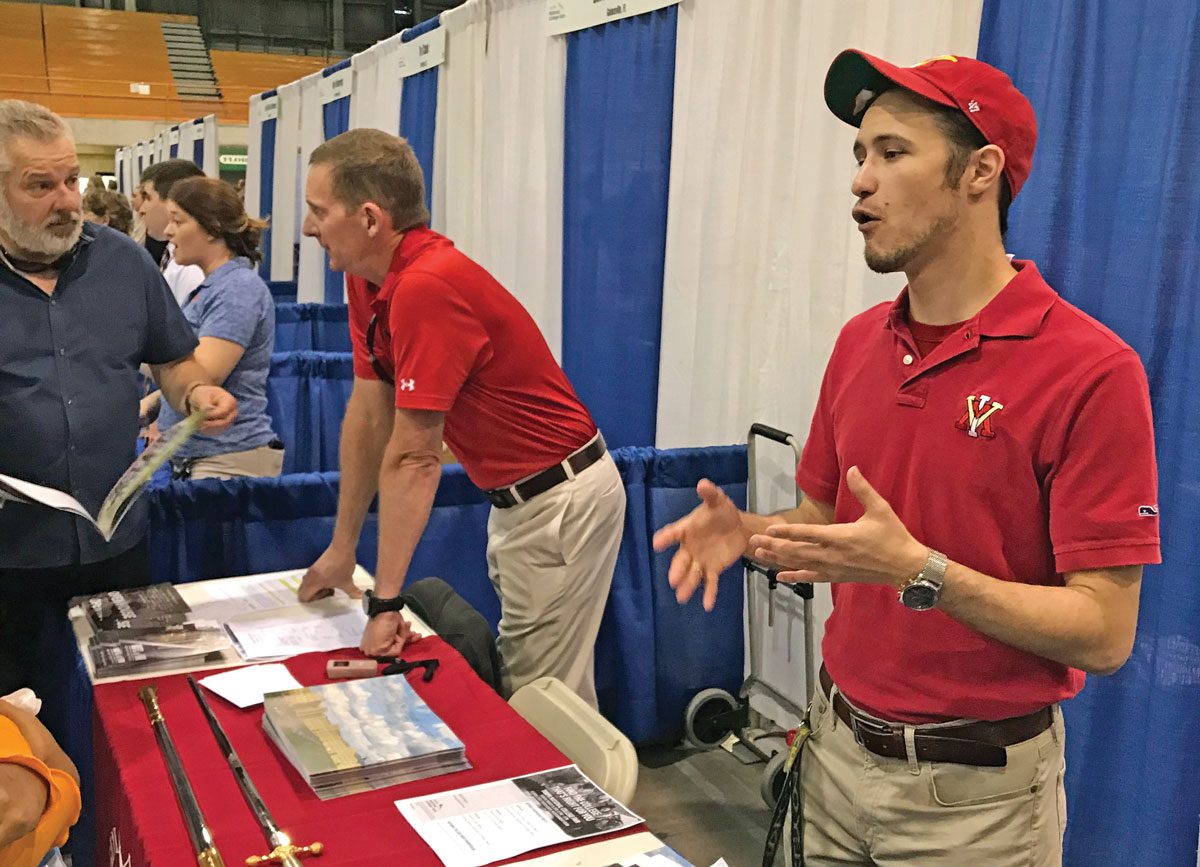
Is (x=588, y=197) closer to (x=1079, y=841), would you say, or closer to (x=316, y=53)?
(x=1079, y=841)

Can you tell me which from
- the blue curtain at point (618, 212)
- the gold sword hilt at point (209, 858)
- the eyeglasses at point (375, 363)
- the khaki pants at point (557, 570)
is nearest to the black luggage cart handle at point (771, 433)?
the khaki pants at point (557, 570)

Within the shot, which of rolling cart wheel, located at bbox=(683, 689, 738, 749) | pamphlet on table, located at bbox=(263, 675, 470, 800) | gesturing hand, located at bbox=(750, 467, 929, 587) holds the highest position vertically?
gesturing hand, located at bbox=(750, 467, 929, 587)

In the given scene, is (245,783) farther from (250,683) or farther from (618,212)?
(618,212)

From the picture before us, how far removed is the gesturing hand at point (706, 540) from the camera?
1229 millimetres

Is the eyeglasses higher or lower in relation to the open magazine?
higher

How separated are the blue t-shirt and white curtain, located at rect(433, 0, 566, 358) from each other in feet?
4.31

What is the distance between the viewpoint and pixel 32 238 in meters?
1.92

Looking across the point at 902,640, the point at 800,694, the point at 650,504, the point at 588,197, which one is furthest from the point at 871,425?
the point at 588,197

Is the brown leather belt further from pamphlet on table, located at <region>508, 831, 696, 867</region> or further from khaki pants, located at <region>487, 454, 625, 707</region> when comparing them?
khaki pants, located at <region>487, 454, 625, 707</region>

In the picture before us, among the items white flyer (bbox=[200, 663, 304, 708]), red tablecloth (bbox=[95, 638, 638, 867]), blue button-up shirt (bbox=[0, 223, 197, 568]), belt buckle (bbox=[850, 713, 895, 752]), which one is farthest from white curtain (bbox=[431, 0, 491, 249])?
belt buckle (bbox=[850, 713, 895, 752])

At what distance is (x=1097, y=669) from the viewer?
1.11m

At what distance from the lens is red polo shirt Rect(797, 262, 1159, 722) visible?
1.08 meters

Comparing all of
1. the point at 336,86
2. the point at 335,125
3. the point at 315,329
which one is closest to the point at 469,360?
the point at 315,329

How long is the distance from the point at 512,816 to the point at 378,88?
581 centimetres
